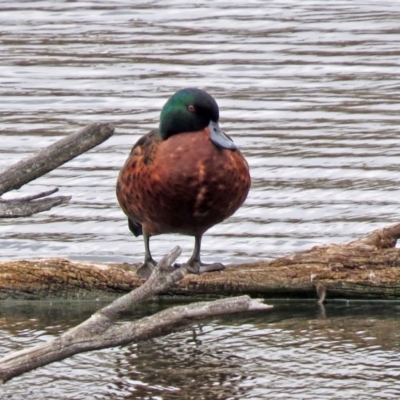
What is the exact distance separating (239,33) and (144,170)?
24.4 ft

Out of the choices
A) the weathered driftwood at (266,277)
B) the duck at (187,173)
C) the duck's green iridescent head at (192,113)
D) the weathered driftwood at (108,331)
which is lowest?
the weathered driftwood at (266,277)

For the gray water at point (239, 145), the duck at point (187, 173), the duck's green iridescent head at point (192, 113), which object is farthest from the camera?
the duck's green iridescent head at point (192, 113)

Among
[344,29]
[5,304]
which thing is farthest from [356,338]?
[344,29]

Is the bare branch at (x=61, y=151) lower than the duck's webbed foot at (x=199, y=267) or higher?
higher

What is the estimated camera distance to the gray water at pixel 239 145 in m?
5.75

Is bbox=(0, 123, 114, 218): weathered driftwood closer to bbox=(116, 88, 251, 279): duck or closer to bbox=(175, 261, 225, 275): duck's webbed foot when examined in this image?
bbox=(116, 88, 251, 279): duck

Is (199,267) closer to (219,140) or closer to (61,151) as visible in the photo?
(219,140)

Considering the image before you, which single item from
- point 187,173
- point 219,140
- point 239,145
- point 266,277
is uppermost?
point 219,140

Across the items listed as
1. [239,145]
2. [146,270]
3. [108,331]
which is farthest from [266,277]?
[239,145]

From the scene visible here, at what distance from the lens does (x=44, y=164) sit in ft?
15.7

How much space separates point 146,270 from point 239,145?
3.36 metres

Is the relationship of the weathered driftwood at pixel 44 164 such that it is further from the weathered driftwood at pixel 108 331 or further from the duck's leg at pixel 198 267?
the duck's leg at pixel 198 267

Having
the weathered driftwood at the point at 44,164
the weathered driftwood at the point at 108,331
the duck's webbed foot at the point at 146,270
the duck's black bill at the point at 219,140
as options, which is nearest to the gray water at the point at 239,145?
the duck's webbed foot at the point at 146,270

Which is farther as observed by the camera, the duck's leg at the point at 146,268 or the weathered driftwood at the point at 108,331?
the duck's leg at the point at 146,268
